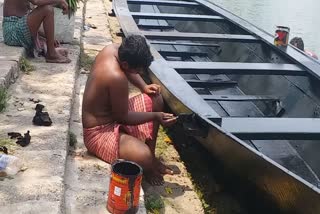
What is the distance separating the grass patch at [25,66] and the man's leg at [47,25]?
239 mm

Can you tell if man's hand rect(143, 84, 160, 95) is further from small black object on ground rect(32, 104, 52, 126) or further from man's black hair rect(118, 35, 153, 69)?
small black object on ground rect(32, 104, 52, 126)

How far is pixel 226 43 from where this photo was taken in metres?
5.73

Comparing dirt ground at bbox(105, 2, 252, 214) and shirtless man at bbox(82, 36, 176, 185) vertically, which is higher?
shirtless man at bbox(82, 36, 176, 185)

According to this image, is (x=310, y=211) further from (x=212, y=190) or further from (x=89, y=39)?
(x=89, y=39)

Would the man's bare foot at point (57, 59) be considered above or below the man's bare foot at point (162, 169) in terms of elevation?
above

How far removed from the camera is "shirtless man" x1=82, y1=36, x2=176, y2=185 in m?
3.13

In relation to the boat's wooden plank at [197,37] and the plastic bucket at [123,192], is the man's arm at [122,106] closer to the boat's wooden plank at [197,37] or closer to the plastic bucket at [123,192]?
the plastic bucket at [123,192]

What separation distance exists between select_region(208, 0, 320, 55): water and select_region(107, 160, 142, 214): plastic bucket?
8710 millimetres

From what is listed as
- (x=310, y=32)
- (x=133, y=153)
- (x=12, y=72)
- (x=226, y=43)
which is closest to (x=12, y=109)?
(x=12, y=72)

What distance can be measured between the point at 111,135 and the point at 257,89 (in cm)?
206

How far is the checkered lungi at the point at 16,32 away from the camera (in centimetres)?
457

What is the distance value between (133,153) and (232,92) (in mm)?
2152

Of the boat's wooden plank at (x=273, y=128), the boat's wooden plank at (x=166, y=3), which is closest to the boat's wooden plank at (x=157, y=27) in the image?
the boat's wooden plank at (x=166, y=3)

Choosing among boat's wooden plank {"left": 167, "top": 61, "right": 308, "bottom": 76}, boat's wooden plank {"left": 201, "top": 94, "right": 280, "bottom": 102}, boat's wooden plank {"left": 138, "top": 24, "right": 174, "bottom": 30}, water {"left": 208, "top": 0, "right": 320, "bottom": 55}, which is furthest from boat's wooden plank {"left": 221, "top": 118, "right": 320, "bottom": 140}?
water {"left": 208, "top": 0, "right": 320, "bottom": 55}
